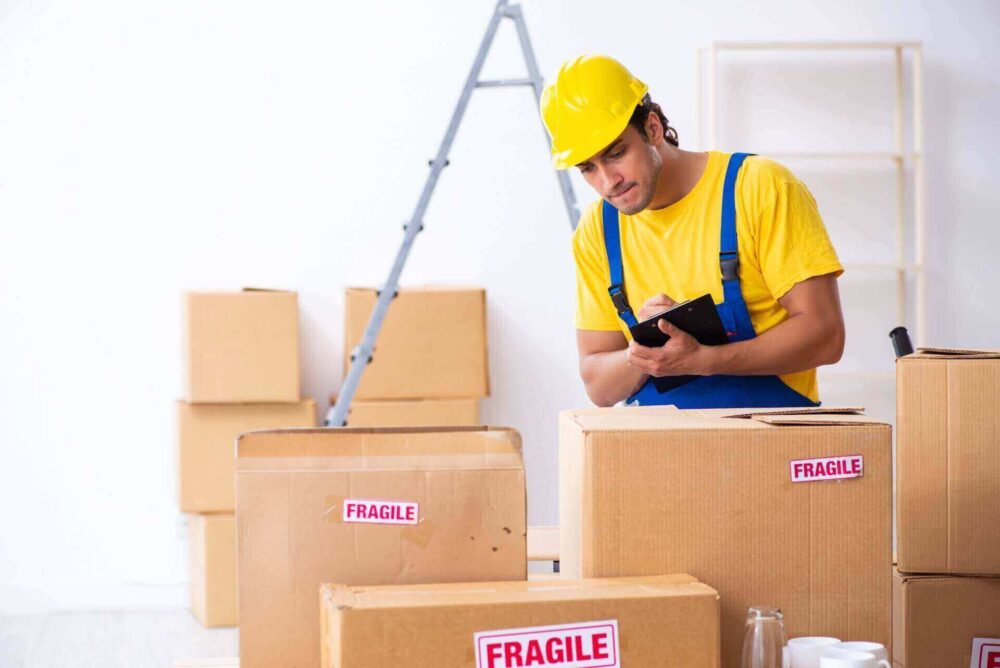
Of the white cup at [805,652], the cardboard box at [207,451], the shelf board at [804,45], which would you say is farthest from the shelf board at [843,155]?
the white cup at [805,652]

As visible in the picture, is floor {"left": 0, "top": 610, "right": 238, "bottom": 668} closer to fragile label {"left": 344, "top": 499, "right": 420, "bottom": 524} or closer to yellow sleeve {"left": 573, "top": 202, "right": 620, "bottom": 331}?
yellow sleeve {"left": 573, "top": 202, "right": 620, "bottom": 331}

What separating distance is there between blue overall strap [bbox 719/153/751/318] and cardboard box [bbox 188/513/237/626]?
2178mm

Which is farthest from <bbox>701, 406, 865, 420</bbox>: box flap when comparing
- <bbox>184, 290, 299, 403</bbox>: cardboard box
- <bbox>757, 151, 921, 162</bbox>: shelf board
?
<bbox>757, 151, 921, 162</bbox>: shelf board

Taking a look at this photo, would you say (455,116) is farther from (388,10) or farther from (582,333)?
(582,333)

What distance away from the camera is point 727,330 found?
1784 millimetres

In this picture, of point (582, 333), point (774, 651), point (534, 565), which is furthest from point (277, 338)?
point (774, 651)

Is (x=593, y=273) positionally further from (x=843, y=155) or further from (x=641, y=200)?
(x=843, y=155)

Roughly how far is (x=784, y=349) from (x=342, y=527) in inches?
31.4

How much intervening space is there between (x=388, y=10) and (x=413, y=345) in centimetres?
112

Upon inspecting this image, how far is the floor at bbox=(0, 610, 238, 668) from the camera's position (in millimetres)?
3318

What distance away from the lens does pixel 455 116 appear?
10.9ft

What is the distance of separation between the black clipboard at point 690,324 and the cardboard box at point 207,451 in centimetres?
202

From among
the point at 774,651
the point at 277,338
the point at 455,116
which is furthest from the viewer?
the point at 277,338

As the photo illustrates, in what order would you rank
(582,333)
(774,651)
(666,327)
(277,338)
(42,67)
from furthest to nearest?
(42,67) < (277,338) < (582,333) < (666,327) < (774,651)
